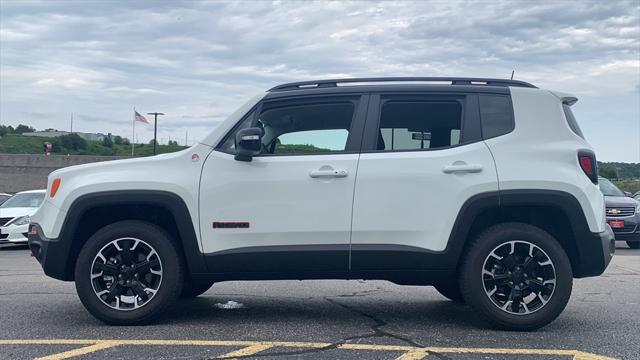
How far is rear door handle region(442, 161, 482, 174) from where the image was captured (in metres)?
5.49

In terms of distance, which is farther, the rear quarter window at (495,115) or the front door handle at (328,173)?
the rear quarter window at (495,115)

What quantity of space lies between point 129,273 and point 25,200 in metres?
13.0

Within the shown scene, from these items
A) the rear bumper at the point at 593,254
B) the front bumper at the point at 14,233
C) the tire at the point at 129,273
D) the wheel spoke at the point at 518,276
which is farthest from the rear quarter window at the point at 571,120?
the front bumper at the point at 14,233

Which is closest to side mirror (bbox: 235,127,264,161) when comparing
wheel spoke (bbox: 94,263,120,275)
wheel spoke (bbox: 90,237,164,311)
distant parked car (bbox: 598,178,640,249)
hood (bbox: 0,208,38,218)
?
wheel spoke (bbox: 90,237,164,311)

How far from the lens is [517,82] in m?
5.95

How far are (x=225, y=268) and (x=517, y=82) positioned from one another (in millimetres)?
2940

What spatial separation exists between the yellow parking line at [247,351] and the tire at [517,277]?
1689 millimetres

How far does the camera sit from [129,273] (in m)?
5.54

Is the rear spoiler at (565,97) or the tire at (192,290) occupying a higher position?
the rear spoiler at (565,97)

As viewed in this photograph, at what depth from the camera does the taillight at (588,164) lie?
5555 millimetres

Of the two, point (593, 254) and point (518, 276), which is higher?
point (593, 254)

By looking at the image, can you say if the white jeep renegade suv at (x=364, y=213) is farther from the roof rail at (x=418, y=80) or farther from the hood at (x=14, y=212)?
the hood at (x=14, y=212)

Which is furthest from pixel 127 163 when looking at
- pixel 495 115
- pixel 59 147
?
pixel 59 147

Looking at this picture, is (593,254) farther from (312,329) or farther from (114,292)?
(114,292)
